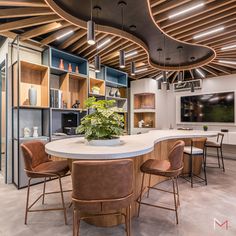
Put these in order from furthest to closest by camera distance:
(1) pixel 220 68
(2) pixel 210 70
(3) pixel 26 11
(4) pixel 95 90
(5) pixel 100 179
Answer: (2) pixel 210 70, (1) pixel 220 68, (4) pixel 95 90, (3) pixel 26 11, (5) pixel 100 179

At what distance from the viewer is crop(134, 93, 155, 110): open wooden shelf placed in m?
6.89

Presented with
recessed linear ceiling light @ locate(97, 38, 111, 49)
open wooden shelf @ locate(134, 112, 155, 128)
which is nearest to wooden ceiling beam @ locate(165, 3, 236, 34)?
recessed linear ceiling light @ locate(97, 38, 111, 49)

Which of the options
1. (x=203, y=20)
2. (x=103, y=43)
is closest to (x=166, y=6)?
(x=203, y=20)

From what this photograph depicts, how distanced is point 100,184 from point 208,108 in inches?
239

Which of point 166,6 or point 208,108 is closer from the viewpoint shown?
point 166,6

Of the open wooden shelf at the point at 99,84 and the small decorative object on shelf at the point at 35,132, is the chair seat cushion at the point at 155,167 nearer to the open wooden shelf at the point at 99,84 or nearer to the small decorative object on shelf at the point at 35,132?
the small decorative object on shelf at the point at 35,132

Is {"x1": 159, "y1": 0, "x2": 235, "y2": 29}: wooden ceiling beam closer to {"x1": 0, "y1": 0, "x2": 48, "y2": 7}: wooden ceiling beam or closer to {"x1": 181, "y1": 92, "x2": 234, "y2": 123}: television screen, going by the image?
{"x1": 0, "y1": 0, "x2": 48, "y2": 7}: wooden ceiling beam

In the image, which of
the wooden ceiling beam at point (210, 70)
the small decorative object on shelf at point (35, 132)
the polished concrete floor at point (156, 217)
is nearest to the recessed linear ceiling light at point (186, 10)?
the polished concrete floor at point (156, 217)

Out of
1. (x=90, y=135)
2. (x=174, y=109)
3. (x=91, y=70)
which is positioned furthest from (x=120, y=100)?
(x=90, y=135)

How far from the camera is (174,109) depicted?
7297mm

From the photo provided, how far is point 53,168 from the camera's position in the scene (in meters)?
2.13

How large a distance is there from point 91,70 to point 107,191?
4.22 meters

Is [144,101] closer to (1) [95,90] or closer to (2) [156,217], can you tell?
(1) [95,90]

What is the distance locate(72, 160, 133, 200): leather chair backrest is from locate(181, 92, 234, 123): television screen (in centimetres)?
576
